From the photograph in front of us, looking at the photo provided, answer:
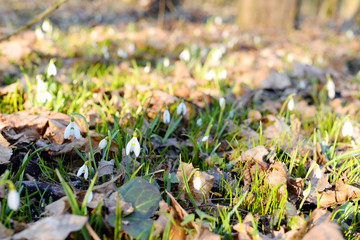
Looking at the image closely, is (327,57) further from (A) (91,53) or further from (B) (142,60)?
(A) (91,53)

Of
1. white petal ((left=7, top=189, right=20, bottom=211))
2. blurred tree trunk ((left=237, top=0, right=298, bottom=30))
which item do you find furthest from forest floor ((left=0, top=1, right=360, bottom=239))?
blurred tree trunk ((left=237, top=0, right=298, bottom=30))

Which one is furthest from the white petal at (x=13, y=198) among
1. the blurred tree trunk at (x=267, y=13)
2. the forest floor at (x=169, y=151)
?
the blurred tree trunk at (x=267, y=13)

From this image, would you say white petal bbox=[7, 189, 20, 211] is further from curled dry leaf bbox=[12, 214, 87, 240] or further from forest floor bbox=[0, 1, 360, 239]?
curled dry leaf bbox=[12, 214, 87, 240]

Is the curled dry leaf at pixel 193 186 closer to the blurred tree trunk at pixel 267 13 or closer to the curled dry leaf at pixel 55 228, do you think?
the curled dry leaf at pixel 55 228

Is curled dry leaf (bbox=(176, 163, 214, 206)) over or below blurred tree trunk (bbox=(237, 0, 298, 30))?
below

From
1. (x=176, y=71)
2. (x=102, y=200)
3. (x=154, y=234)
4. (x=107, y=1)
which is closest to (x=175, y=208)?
(x=154, y=234)

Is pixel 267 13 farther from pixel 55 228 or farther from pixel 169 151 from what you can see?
pixel 55 228
